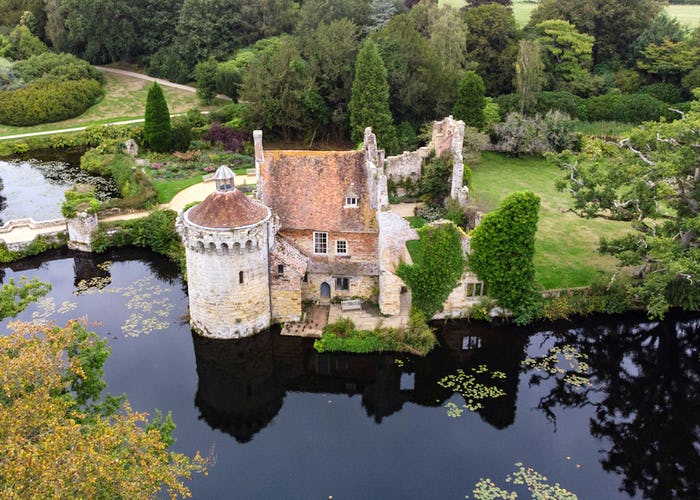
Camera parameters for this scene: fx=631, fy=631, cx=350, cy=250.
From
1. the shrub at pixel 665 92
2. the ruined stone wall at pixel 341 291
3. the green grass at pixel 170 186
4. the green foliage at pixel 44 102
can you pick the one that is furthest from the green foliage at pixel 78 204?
the shrub at pixel 665 92

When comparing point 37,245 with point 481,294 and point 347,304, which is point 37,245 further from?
point 481,294

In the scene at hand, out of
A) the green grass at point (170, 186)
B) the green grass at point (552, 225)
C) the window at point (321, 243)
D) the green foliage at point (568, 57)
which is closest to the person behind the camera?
the window at point (321, 243)

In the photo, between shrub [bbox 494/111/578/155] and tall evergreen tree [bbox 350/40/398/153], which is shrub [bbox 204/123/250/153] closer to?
Answer: tall evergreen tree [bbox 350/40/398/153]

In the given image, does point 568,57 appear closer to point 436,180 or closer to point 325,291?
point 436,180

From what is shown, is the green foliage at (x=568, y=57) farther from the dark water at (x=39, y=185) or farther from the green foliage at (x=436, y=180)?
the dark water at (x=39, y=185)

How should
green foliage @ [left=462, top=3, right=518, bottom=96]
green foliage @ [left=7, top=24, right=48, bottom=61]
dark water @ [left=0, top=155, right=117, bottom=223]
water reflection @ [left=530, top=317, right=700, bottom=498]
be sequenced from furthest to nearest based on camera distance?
green foliage @ [left=7, top=24, right=48, bottom=61] < green foliage @ [left=462, top=3, right=518, bottom=96] < dark water @ [left=0, top=155, right=117, bottom=223] < water reflection @ [left=530, top=317, right=700, bottom=498]

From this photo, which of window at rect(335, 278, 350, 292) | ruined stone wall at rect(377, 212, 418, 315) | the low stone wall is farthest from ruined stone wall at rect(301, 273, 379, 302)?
the low stone wall
